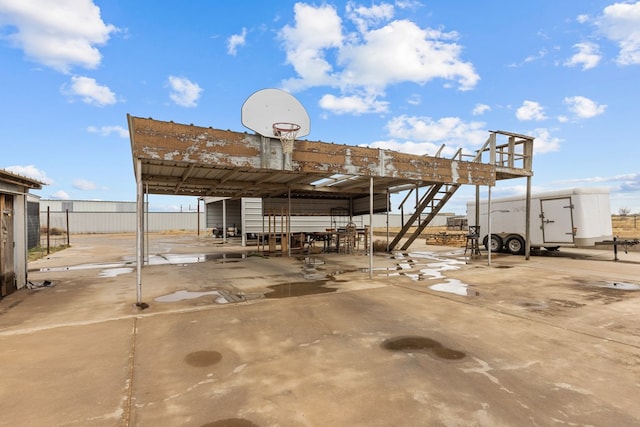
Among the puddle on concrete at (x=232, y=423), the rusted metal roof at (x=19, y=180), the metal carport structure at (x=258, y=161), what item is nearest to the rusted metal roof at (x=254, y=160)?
the metal carport structure at (x=258, y=161)

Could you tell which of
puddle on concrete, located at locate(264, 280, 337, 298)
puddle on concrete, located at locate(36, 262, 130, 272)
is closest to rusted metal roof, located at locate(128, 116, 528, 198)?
puddle on concrete, located at locate(264, 280, 337, 298)

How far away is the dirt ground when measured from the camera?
108 inches

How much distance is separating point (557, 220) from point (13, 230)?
57.0 ft

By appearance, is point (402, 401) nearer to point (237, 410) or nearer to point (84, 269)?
point (237, 410)

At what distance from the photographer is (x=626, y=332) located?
4566mm

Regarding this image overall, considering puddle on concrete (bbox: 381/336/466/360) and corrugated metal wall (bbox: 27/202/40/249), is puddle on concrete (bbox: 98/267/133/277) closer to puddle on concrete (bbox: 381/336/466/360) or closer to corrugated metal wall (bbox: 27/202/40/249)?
puddle on concrete (bbox: 381/336/466/360)

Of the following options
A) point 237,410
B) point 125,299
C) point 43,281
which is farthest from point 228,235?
point 237,410

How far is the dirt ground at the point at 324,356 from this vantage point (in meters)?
2.74

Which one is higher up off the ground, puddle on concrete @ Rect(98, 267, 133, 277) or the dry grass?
the dry grass

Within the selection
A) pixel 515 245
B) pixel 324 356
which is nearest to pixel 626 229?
pixel 515 245

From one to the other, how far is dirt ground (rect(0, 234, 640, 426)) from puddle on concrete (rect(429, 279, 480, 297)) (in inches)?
4.0

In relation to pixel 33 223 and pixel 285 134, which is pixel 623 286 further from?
pixel 33 223

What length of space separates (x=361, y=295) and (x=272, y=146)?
3.87 m

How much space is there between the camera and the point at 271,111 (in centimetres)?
755
